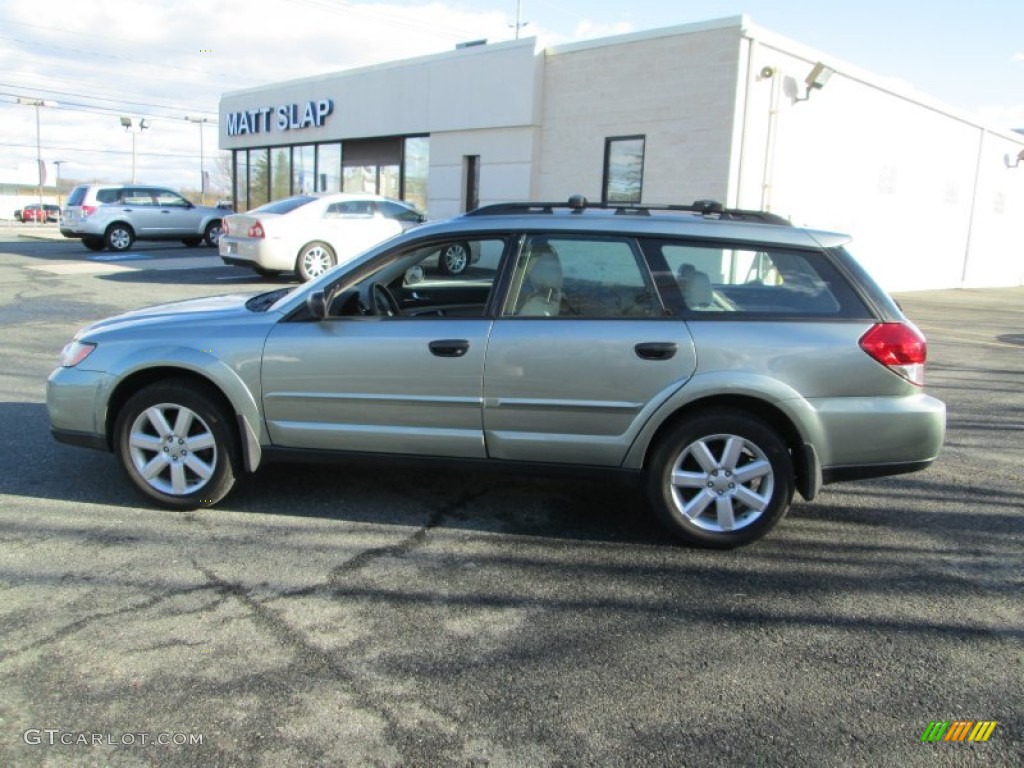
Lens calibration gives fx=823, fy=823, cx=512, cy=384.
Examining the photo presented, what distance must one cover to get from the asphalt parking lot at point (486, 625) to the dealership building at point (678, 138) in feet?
36.1

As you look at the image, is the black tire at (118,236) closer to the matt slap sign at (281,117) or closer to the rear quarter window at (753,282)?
the matt slap sign at (281,117)

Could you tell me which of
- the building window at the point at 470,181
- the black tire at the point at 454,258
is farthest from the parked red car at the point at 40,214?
the black tire at the point at 454,258

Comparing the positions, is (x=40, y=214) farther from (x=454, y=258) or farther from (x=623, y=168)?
(x=454, y=258)

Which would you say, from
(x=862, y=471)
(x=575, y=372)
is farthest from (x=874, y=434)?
(x=575, y=372)

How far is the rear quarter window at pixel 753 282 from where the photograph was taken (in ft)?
13.7

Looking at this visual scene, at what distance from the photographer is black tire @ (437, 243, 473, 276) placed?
4652mm

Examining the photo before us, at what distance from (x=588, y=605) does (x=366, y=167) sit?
21.0 metres

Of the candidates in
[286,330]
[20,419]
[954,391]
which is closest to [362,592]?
[286,330]

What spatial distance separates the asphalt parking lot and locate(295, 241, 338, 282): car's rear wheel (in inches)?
370

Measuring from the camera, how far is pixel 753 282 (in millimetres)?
4336

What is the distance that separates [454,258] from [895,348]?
2.52 meters

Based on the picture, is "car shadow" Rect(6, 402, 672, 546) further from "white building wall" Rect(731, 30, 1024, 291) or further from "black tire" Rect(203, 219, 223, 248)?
"black tire" Rect(203, 219, 223, 248)

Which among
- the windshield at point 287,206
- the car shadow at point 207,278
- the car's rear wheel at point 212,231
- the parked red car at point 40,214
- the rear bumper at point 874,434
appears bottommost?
the rear bumper at point 874,434

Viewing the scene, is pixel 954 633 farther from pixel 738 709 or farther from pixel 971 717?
pixel 738 709
